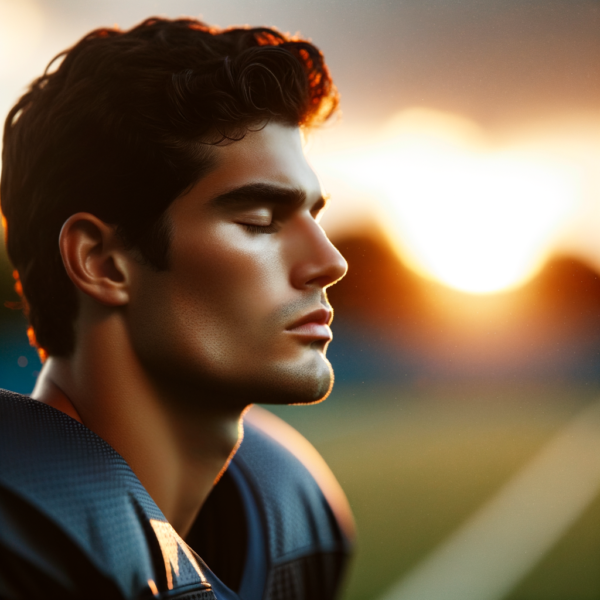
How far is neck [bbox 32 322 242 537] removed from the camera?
0.82 metres

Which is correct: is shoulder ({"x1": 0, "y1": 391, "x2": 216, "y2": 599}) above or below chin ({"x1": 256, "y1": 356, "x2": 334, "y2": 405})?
below

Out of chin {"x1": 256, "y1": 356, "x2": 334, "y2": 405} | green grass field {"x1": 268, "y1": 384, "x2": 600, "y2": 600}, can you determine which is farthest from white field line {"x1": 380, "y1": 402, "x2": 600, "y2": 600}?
chin {"x1": 256, "y1": 356, "x2": 334, "y2": 405}

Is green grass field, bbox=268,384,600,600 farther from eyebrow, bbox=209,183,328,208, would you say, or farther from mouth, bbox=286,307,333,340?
eyebrow, bbox=209,183,328,208

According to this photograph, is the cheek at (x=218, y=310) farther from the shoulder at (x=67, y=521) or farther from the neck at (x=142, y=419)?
the shoulder at (x=67, y=521)

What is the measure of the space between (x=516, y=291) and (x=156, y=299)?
34.5 inches

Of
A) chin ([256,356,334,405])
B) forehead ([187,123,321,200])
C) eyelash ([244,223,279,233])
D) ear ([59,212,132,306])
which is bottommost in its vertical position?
chin ([256,356,334,405])

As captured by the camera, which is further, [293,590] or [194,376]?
[293,590]

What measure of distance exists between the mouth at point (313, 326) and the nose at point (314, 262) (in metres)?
0.04

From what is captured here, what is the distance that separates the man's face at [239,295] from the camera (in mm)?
788

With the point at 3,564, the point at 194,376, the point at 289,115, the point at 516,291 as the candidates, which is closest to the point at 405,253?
the point at 516,291

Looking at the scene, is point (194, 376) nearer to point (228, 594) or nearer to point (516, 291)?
point (228, 594)

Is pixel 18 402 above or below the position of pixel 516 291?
below

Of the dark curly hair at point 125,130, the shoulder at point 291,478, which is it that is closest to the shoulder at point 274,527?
the shoulder at point 291,478

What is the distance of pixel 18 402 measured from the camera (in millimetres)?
704
